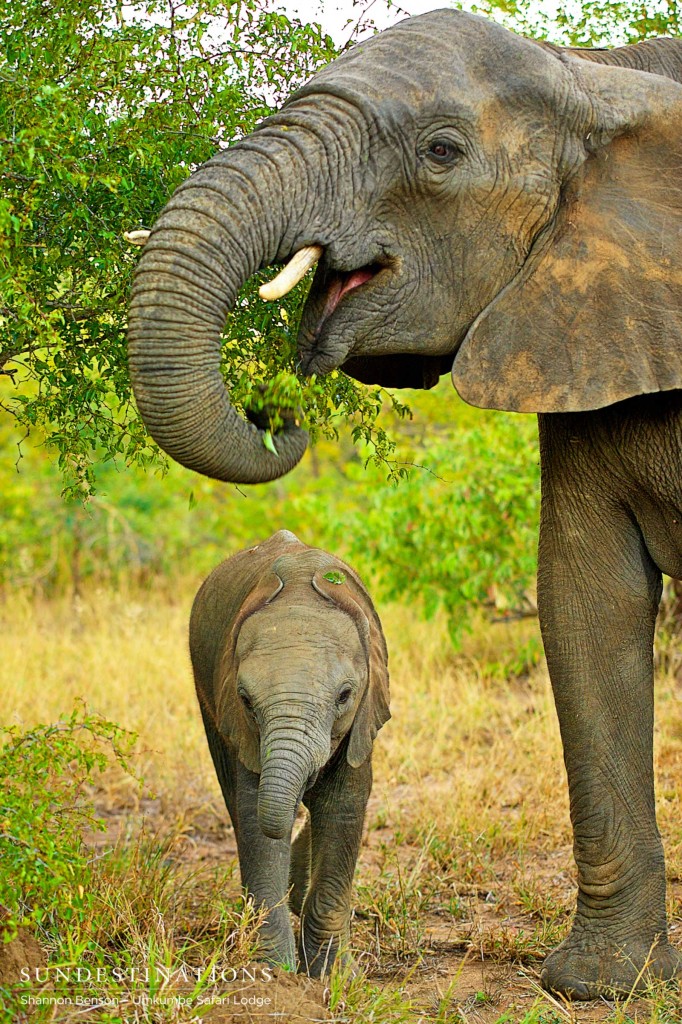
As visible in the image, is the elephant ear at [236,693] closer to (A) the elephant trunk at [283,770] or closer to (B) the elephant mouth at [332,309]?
(A) the elephant trunk at [283,770]

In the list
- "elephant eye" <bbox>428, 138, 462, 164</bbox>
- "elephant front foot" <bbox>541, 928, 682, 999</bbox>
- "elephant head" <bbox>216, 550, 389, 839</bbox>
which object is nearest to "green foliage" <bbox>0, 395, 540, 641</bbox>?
"elephant head" <bbox>216, 550, 389, 839</bbox>

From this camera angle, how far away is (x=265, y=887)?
4.98 m

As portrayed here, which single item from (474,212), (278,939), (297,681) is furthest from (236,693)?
(474,212)

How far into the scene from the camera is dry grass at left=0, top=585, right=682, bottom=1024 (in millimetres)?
5199

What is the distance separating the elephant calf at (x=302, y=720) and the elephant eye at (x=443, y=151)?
5.09 ft

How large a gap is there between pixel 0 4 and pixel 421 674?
5.81 meters

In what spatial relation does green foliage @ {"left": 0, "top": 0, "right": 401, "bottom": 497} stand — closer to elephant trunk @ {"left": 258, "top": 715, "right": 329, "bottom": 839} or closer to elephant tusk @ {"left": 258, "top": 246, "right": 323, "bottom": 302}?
elephant tusk @ {"left": 258, "top": 246, "right": 323, "bottom": 302}

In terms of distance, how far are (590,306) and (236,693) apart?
5.86 ft

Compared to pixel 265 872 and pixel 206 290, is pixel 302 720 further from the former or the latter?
pixel 206 290

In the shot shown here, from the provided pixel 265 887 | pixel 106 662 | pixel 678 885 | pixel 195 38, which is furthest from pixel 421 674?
pixel 195 38

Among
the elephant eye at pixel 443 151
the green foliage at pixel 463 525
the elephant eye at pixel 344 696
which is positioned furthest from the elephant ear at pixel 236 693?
the green foliage at pixel 463 525

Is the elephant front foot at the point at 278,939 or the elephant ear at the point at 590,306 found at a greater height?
the elephant ear at the point at 590,306

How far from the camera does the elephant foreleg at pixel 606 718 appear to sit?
5098 mm

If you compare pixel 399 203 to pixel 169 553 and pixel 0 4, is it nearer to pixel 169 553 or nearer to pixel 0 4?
pixel 0 4
